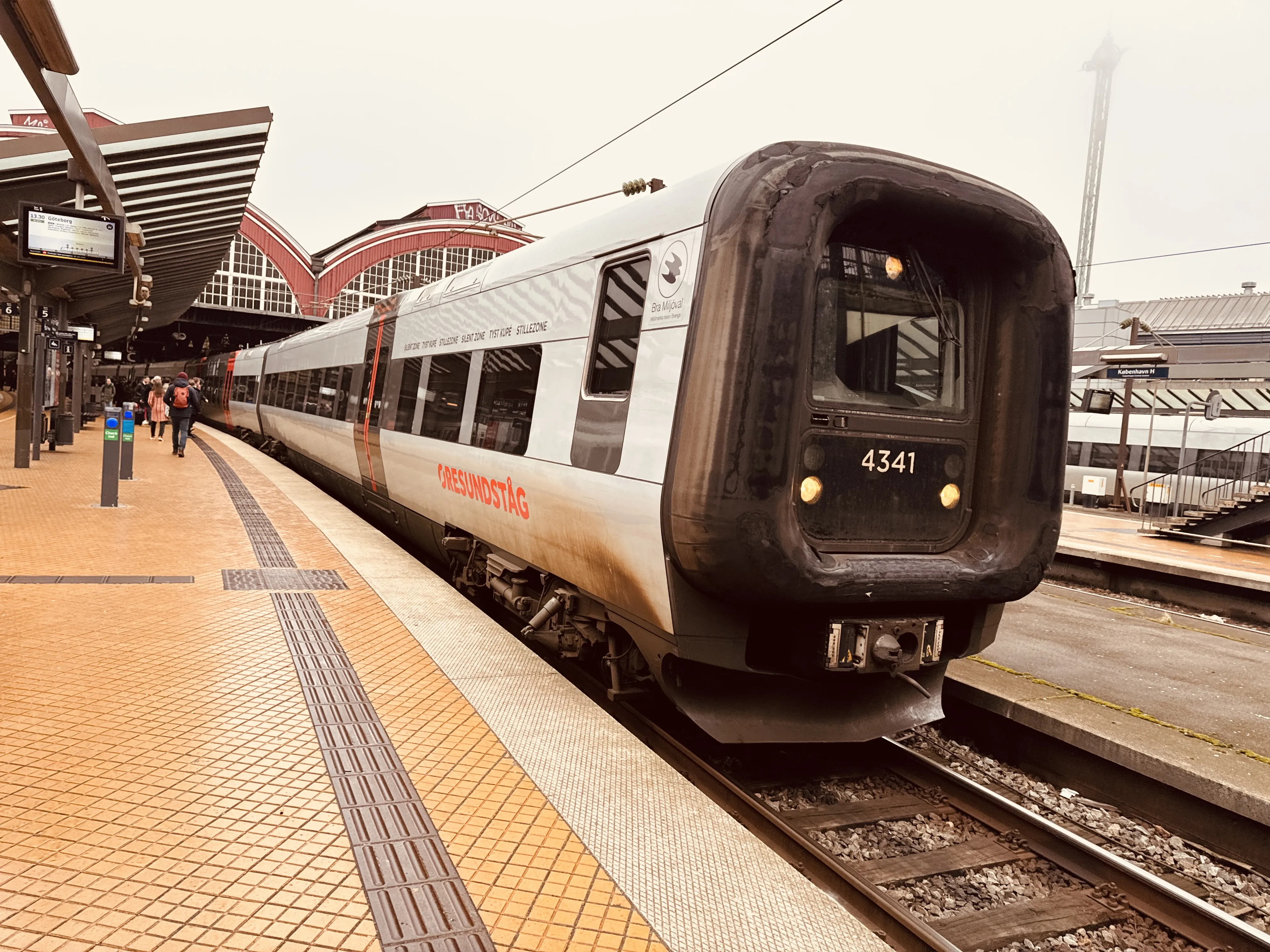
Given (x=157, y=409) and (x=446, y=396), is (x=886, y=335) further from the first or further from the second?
(x=157, y=409)

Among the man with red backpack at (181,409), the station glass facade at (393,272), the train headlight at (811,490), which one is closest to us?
the train headlight at (811,490)

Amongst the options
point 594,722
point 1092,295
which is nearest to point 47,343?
point 594,722

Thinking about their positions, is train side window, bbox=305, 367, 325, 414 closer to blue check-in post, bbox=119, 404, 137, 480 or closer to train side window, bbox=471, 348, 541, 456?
blue check-in post, bbox=119, 404, 137, 480

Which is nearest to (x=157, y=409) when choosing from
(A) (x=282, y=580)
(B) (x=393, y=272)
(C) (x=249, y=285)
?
(A) (x=282, y=580)

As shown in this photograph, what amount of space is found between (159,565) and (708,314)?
19.1ft

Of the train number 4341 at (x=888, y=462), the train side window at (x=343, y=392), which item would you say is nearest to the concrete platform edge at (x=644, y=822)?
the train number 4341 at (x=888, y=462)

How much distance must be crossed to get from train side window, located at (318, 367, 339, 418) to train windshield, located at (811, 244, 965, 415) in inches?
366

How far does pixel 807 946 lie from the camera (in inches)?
111

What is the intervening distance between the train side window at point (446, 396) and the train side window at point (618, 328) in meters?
2.22

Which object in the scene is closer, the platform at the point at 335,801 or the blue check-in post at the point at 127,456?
the platform at the point at 335,801

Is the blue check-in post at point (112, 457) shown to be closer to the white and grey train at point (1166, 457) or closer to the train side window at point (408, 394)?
the train side window at point (408, 394)

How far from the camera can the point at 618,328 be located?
15.7 ft

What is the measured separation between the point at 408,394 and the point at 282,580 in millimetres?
2183

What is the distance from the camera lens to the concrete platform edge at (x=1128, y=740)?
4.46 metres
